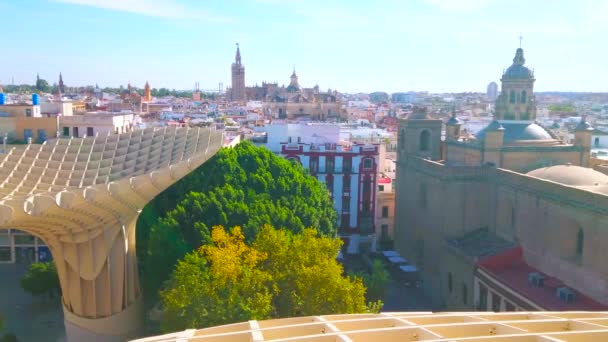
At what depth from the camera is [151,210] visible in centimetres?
3142

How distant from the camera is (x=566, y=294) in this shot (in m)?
24.0

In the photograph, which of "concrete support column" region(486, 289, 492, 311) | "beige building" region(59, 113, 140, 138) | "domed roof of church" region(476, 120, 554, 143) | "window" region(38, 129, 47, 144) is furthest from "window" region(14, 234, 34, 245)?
"domed roof of church" region(476, 120, 554, 143)

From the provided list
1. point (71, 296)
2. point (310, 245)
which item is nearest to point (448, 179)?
point (310, 245)

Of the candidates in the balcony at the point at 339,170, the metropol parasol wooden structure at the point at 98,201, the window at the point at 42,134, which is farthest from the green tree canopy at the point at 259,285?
the window at the point at 42,134

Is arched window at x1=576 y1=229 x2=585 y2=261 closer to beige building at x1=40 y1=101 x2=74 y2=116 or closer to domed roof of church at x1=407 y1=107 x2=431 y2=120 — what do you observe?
domed roof of church at x1=407 y1=107 x2=431 y2=120

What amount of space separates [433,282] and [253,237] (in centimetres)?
1428

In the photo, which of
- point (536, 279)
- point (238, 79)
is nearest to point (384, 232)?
point (536, 279)

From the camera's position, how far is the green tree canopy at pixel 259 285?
17922 mm

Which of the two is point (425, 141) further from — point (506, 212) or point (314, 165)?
point (506, 212)

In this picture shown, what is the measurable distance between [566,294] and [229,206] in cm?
1395

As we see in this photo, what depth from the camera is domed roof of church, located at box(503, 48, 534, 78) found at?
38000 mm

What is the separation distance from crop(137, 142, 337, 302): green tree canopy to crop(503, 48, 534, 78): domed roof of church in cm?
1467

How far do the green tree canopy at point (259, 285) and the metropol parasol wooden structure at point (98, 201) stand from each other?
3600 mm

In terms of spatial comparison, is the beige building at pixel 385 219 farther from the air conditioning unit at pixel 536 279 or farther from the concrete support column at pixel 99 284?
the concrete support column at pixel 99 284
